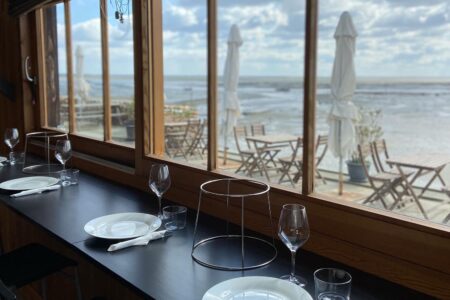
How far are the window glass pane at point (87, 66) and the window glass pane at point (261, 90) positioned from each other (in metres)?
0.86

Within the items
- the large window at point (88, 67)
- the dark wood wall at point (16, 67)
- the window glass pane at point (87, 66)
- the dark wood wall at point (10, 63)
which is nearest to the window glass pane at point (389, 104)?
the large window at point (88, 67)

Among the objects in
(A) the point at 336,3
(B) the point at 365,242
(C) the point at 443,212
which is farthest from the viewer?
(A) the point at 336,3

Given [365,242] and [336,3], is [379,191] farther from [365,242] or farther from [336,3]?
[336,3]

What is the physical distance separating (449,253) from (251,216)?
69 cm

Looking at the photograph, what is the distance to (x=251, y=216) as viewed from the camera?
1570mm

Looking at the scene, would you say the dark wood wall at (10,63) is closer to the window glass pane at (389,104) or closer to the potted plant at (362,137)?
the window glass pane at (389,104)

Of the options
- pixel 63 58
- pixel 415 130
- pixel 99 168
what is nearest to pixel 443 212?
Answer: pixel 99 168

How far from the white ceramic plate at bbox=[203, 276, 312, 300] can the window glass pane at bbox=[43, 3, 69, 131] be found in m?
2.55

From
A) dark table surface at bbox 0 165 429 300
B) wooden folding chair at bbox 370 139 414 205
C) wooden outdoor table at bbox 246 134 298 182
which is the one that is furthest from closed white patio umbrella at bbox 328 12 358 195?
dark table surface at bbox 0 165 429 300

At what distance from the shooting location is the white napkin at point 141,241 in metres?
1.32

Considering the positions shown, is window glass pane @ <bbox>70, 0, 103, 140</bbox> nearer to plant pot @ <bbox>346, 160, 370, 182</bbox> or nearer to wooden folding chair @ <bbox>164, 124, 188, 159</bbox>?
wooden folding chair @ <bbox>164, 124, 188, 159</bbox>

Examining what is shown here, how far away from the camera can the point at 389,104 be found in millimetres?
13250

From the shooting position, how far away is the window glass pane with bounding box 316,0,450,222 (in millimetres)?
4555

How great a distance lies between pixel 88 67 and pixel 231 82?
250 cm
